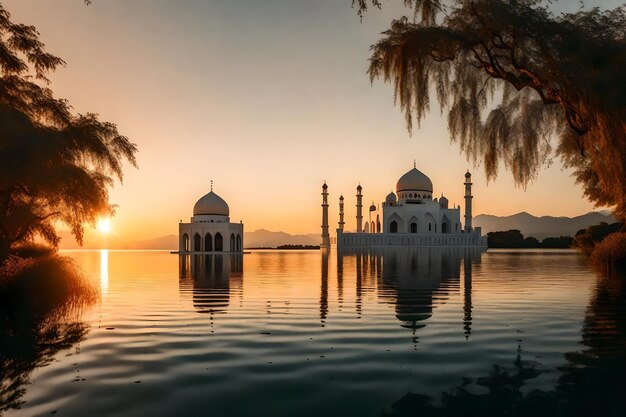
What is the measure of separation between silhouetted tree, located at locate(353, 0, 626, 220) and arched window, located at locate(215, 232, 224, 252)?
55424mm

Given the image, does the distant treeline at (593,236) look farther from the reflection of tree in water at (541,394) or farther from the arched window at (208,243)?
the reflection of tree in water at (541,394)

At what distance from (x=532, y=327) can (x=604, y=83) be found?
15.2ft

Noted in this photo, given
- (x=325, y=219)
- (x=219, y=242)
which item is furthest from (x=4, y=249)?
(x=325, y=219)

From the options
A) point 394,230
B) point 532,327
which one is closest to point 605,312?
point 532,327

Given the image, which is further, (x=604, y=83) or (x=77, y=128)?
(x=77, y=128)

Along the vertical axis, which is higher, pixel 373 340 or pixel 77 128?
pixel 77 128

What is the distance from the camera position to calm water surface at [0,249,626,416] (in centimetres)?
506

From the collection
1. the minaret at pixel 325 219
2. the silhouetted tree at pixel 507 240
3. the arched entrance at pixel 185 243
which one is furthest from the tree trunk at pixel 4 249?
the silhouetted tree at pixel 507 240


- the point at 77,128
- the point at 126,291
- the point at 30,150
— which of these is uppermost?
the point at 77,128

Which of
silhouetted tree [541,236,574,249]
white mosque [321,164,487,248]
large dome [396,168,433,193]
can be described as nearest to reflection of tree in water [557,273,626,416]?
white mosque [321,164,487,248]

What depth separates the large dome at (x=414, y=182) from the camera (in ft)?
272

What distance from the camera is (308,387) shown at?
5.56 m

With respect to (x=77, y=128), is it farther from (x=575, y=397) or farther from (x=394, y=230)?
(x=394, y=230)

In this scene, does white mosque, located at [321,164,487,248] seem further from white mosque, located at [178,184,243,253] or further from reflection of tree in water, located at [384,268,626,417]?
reflection of tree in water, located at [384,268,626,417]
